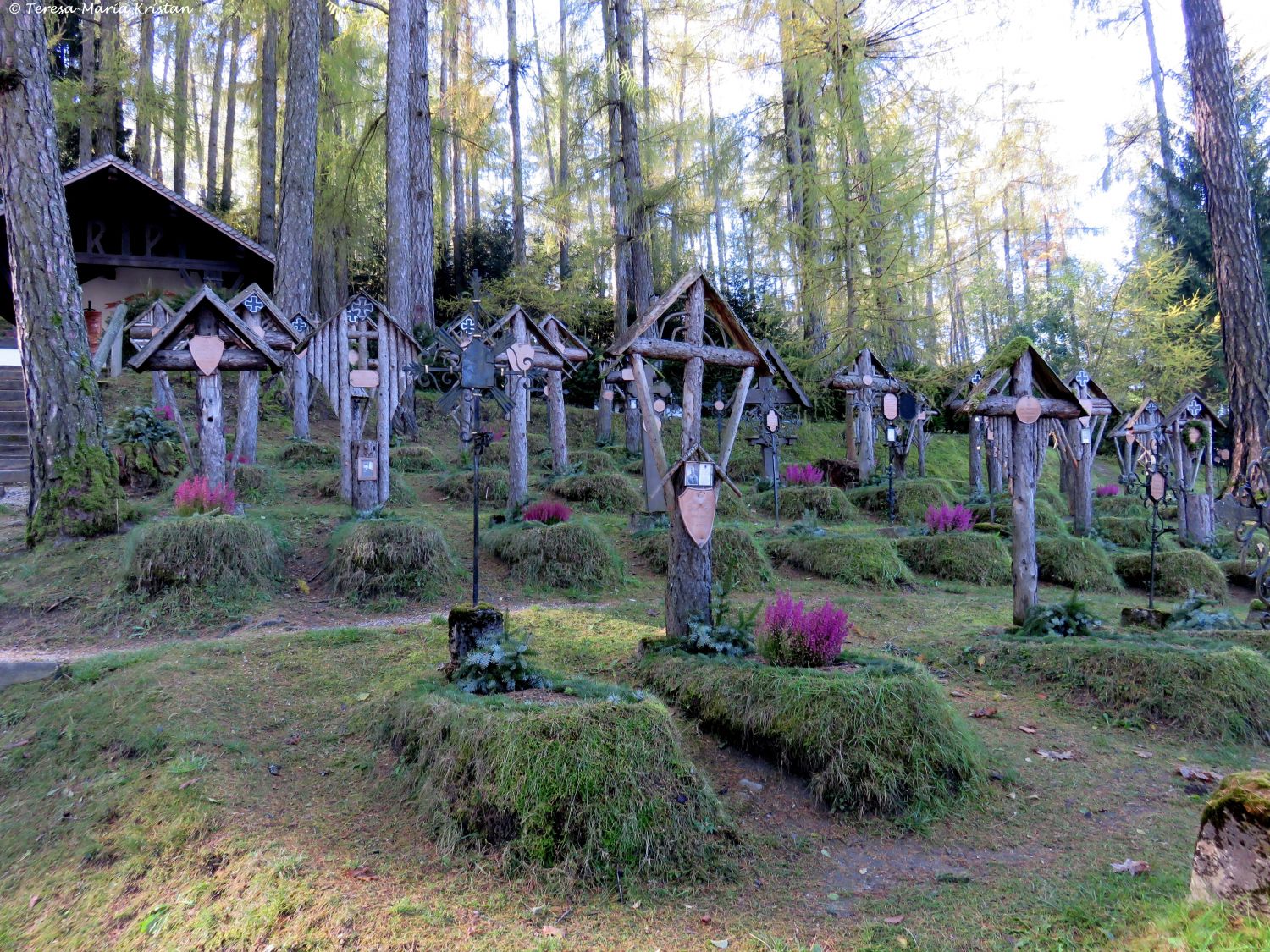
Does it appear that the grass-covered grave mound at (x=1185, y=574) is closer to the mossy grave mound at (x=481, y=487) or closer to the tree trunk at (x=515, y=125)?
the mossy grave mound at (x=481, y=487)

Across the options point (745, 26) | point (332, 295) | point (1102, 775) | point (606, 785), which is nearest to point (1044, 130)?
point (745, 26)

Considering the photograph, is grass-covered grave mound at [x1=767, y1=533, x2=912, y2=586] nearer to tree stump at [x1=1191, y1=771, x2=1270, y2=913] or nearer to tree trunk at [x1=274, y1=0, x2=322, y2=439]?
tree stump at [x1=1191, y1=771, x2=1270, y2=913]

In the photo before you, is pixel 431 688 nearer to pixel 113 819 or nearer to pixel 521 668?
pixel 521 668

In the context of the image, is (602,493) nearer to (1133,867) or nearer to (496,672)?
(496,672)

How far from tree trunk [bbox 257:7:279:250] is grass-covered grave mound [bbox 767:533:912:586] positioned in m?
15.8

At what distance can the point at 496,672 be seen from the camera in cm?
450

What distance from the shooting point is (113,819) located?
12.7ft

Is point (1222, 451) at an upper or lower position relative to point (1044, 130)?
lower

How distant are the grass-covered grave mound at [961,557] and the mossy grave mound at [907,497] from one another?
2746mm

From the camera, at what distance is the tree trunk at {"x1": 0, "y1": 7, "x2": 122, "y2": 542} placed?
27.7 ft

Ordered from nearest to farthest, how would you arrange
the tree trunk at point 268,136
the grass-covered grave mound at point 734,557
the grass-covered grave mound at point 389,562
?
1. the grass-covered grave mound at point 389,562
2. the grass-covered grave mound at point 734,557
3. the tree trunk at point 268,136

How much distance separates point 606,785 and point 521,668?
1075 millimetres

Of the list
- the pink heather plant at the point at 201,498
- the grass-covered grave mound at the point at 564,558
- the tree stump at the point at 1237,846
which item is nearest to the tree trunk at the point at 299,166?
the pink heather plant at the point at 201,498

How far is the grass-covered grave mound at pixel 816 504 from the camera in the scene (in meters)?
12.7
